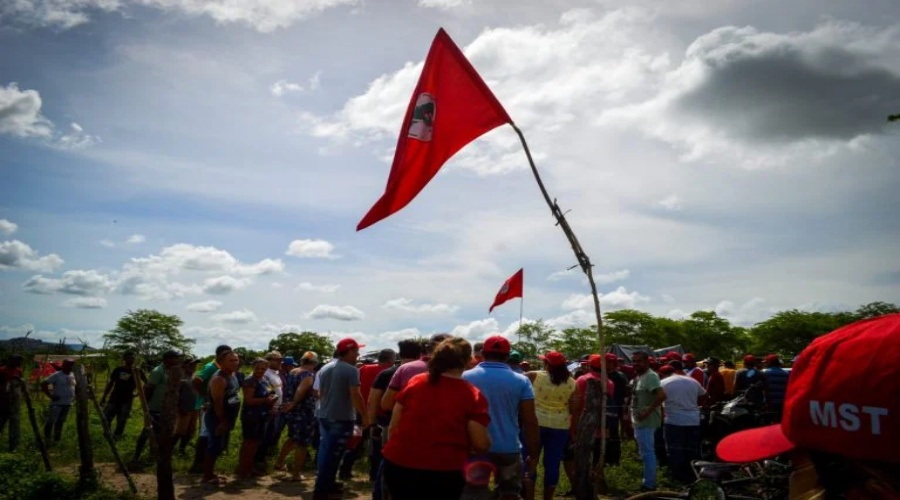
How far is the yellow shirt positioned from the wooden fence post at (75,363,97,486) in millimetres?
5904

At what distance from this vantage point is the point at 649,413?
8305 mm

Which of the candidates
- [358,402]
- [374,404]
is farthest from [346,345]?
[374,404]

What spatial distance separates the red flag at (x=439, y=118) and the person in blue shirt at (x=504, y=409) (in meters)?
1.69

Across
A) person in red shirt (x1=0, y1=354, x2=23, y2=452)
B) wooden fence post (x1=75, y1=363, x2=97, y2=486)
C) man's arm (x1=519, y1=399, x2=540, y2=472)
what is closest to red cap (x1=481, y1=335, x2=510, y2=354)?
man's arm (x1=519, y1=399, x2=540, y2=472)

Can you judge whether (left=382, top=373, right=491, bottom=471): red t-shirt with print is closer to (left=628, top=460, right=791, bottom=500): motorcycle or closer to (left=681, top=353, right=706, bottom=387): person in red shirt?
(left=628, top=460, right=791, bottom=500): motorcycle

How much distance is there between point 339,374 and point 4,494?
4.24 m

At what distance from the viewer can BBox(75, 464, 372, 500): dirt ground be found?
8094 millimetres

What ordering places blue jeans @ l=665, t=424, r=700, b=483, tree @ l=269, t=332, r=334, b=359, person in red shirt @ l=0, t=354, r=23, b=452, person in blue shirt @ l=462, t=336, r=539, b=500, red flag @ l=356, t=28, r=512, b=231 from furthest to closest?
1. tree @ l=269, t=332, r=334, b=359
2. person in red shirt @ l=0, t=354, r=23, b=452
3. blue jeans @ l=665, t=424, r=700, b=483
4. red flag @ l=356, t=28, r=512, b=231
5. person in blue shirt @ l=462, t=336, r=539, b=500

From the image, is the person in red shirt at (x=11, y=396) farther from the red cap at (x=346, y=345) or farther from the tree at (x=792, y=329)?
the tree at (x=792, y=329)

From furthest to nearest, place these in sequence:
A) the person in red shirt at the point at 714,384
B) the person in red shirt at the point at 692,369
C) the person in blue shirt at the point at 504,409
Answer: the person in red shirt at the point at 692,369 < the person in red shirt at the point at 714,384 < the person in blue shirt at the point at 504,409

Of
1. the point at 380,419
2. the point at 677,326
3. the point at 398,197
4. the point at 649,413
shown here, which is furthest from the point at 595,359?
the point at 677,326

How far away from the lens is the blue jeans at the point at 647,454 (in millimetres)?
8016

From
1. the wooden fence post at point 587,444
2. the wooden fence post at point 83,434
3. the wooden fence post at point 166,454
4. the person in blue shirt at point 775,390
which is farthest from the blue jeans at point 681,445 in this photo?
the wooden fence post at point 83,434

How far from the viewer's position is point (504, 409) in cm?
510
